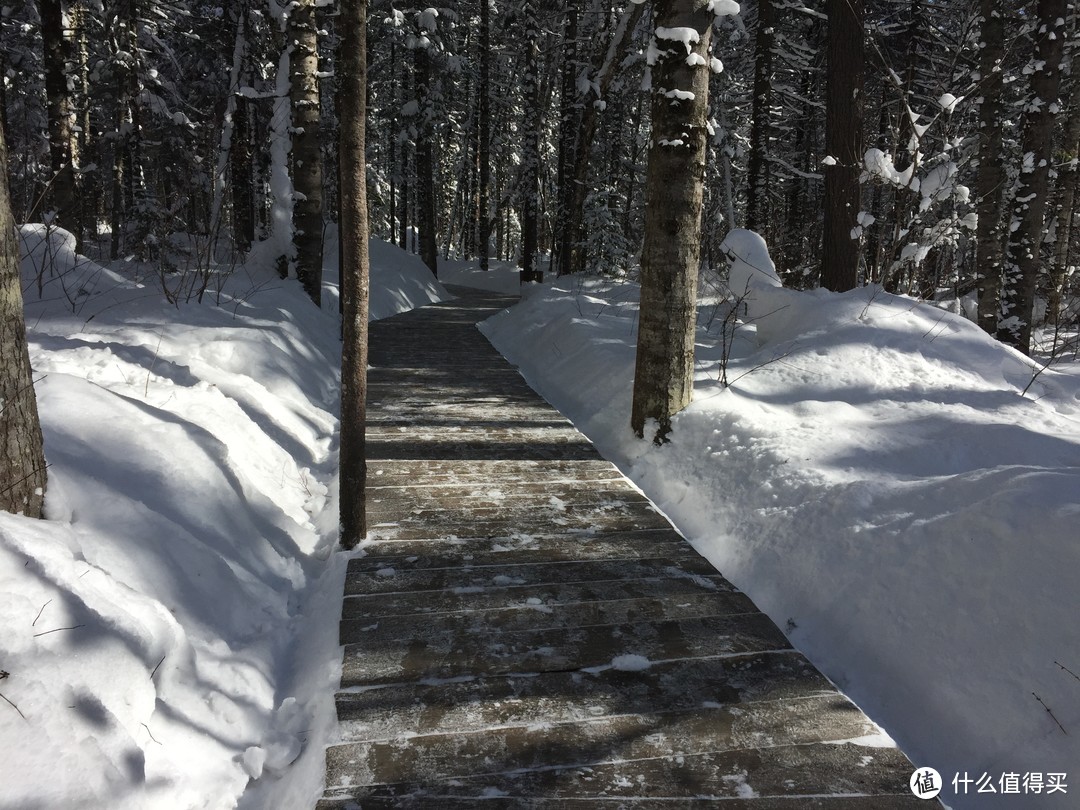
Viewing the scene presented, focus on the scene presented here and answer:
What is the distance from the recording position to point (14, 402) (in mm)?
2543

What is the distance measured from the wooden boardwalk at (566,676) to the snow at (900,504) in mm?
279

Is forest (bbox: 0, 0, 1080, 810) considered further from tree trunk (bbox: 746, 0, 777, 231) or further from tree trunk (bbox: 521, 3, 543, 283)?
tree trunk (bbox: 521, 3, 543, 283)

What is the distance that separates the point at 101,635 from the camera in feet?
7.34

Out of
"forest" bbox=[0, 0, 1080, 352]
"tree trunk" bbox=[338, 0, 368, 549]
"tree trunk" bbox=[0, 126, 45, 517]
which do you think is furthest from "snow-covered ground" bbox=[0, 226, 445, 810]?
"forest" bbox=[0, 0, 1080, 352]

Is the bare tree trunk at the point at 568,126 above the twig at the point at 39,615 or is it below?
above

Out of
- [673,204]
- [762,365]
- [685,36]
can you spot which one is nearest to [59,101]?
[685,36]

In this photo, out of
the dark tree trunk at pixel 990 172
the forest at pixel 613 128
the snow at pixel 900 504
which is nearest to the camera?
the snow at pixel 900 504

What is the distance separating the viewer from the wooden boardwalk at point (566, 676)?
2354mm

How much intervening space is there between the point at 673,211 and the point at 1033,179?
287 inches

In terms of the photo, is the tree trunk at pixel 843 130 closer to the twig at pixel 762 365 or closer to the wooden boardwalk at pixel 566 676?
the twig at pixel 762 365

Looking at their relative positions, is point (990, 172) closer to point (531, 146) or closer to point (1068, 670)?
point (1068, 670)

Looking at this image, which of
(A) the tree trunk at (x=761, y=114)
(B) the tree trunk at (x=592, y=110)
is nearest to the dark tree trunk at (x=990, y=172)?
(A) the tree trunk at (x=761, y=114)

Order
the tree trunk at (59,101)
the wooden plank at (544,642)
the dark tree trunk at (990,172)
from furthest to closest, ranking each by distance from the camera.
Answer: the tree trunk at (59,101) < the dark tree trunk at (990,172) < the wooden plank at (544,642)

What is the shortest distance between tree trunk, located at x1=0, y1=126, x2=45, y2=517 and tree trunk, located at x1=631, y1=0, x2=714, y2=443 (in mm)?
4165
